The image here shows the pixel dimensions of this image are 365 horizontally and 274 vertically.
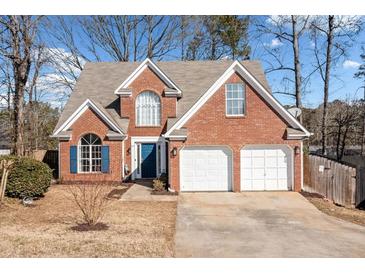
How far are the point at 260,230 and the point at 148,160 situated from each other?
1164cm

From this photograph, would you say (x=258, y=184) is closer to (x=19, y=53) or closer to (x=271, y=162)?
(x=271, y=162)

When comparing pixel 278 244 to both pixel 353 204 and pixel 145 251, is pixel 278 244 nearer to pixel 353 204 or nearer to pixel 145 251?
pixel 145 251

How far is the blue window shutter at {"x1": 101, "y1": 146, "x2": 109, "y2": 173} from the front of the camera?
19.3 m

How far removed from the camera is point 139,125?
20.8 metres

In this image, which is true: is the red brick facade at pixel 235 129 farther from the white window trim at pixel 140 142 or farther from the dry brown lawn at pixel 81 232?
the white window trim at pixel 140 142

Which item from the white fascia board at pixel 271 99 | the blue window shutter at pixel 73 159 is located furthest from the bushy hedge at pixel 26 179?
the white fascia board at pixel 271 99

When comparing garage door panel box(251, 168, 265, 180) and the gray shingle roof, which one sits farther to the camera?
the gray shingle roof

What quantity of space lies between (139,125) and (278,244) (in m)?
13.5

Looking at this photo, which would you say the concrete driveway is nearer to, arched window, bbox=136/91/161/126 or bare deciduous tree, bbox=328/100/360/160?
arched window, bbox=136/91/161/126

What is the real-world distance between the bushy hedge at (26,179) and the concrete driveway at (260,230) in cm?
581

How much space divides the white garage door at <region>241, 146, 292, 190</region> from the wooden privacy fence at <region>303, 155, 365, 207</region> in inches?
48.3

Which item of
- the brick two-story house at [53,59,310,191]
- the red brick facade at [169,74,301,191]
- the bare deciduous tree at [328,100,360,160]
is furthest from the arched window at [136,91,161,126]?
the bare deciduous tree at [328,100,360,160]

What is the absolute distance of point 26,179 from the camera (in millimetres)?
14008

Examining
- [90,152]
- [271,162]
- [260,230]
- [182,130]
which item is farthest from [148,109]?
[260,230]
